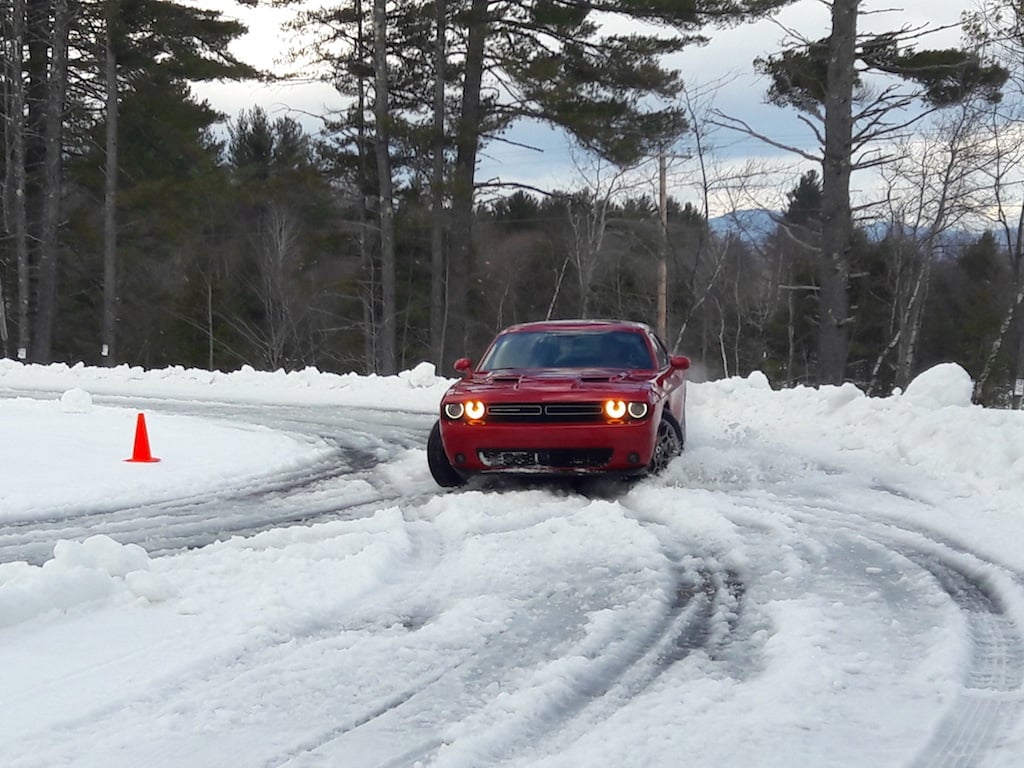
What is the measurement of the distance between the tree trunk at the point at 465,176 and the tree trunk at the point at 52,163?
12424 mm

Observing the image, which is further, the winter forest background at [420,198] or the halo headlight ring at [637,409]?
the winter forest background at [420,198]

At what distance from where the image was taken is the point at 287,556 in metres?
5.86

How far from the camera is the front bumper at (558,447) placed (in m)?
8.05

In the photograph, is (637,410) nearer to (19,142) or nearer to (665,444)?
(665,444)

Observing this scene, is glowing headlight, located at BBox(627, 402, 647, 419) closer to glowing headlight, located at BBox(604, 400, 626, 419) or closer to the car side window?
glowing headlight, located at BBox(604, 400, 626, 419)

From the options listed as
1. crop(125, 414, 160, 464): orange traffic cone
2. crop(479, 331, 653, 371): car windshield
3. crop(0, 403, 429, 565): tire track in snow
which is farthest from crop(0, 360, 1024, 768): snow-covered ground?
crop(479, 331, 653, 371): car windshield

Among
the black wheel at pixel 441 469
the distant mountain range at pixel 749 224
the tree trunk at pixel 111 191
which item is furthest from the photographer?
the distant mountain range at pixel 749 224

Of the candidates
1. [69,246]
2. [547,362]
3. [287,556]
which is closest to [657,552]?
[287,556]

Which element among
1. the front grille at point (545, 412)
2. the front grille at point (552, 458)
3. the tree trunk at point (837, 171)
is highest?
the tree trunk at point (837, 171)

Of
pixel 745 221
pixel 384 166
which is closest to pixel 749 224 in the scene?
pixel 745 221

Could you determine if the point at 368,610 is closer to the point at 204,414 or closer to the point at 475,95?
the point at 204,414

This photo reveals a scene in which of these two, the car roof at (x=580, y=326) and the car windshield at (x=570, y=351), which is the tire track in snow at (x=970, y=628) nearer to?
the car windshield at (x=570, y=351)

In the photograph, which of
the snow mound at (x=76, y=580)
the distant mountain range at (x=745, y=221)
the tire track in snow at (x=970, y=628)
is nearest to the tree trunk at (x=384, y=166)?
the distant mountain range at (x=745, y=221)

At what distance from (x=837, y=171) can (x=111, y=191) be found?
70.5 ft
